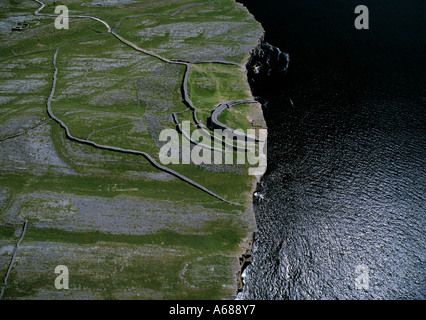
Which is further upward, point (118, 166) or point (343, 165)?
point (118, 166)

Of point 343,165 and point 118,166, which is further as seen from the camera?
point 343,165

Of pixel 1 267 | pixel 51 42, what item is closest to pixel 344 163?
pixel 1 267

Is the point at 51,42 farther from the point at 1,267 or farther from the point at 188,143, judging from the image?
the point at 1,267

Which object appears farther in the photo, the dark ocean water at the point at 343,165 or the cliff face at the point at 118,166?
the dark ocean water at the point at 343,165
